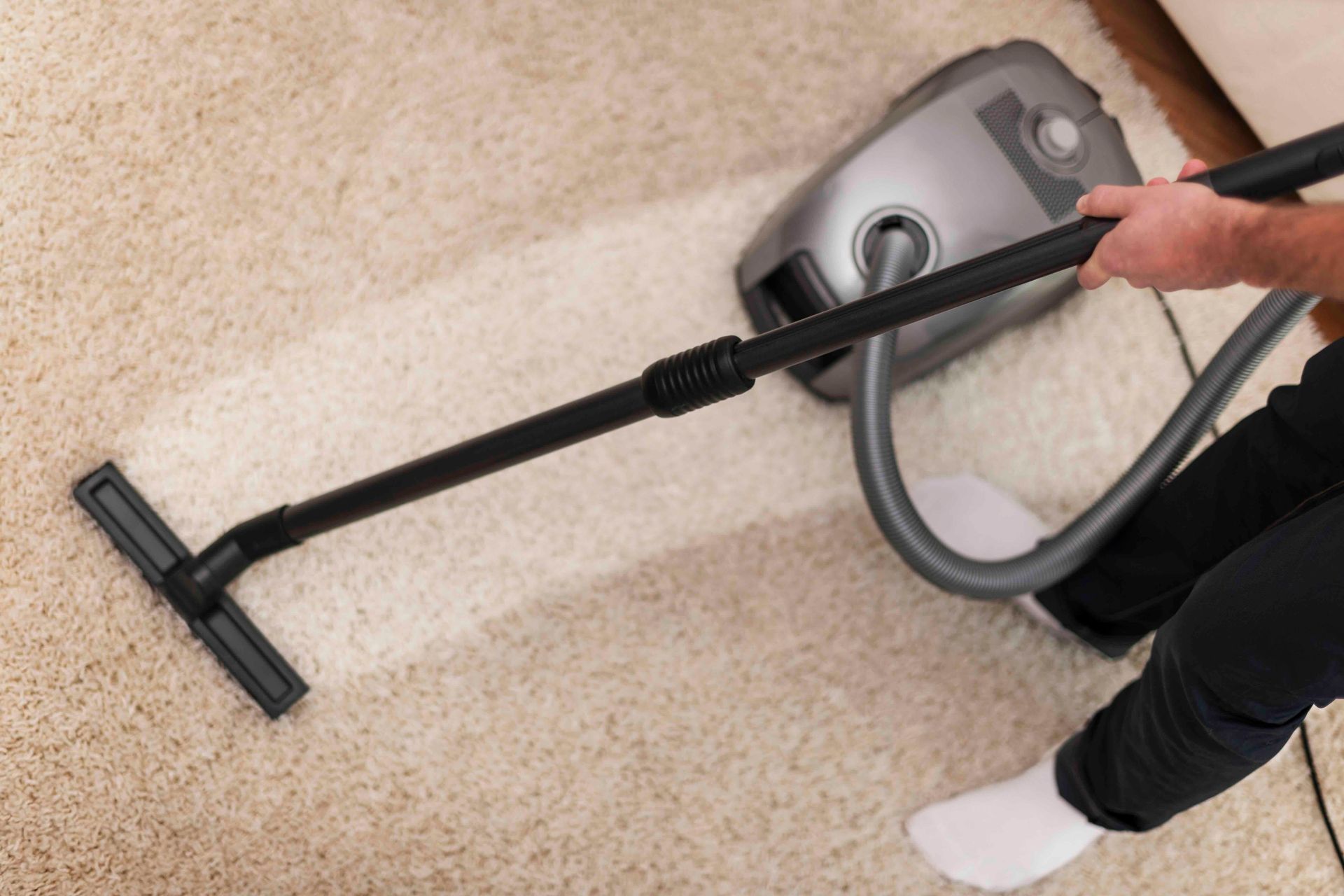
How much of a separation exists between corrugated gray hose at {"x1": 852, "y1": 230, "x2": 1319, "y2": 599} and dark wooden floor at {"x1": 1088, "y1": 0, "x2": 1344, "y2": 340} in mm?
533

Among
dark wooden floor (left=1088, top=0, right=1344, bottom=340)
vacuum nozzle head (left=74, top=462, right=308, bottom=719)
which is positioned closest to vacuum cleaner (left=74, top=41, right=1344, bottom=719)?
vacuum nozzle head (left=74, top=462, right=308, bottom=719)

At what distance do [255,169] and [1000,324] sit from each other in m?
0.81

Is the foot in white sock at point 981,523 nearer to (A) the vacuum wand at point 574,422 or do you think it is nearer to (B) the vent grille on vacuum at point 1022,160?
(B) the vent grille on vacuum at point 1022,160

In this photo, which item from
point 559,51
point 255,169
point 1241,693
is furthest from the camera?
point 559,51

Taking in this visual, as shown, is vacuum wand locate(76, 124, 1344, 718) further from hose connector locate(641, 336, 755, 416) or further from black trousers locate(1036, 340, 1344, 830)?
black trousers locate(1036, 340, 1344, 830)

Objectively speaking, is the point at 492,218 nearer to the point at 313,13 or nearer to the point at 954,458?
the point at 313,13

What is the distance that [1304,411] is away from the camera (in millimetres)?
710

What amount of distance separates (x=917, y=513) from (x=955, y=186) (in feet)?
1.08

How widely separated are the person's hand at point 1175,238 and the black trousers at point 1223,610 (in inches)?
7.1

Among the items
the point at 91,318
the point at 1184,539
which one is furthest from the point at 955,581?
the point at 91,318

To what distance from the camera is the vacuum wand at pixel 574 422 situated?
0.57m

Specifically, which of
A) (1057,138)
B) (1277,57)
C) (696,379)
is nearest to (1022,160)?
(1057,138)

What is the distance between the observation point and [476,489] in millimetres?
992

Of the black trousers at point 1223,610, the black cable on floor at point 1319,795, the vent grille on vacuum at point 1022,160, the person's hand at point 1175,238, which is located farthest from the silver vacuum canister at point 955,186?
the black cable on floor at point 1319,795
